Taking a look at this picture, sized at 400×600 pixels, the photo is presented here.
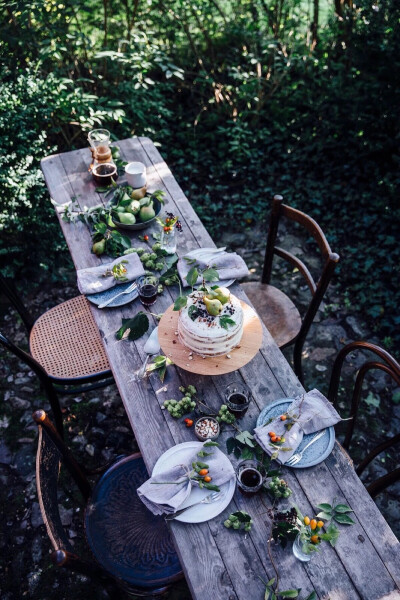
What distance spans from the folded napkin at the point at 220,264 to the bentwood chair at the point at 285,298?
1.51ft

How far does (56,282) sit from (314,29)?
12.5 ft

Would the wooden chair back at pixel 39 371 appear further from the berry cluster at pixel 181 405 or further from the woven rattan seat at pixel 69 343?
the berry cluster at pixel 181 405

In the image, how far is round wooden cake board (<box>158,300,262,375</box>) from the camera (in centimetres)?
207

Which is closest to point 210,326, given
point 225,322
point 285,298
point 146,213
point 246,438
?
point 225,322

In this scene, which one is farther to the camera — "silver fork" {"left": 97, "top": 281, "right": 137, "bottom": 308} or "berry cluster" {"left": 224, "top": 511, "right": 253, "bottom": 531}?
"silver fork" {"left": 97, "top": 281, "right": 137, "bottom": 308}

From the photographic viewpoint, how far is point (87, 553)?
2711mm

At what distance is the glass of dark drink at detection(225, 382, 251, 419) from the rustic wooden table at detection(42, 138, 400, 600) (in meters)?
0.05

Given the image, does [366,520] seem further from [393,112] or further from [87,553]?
[393,112]

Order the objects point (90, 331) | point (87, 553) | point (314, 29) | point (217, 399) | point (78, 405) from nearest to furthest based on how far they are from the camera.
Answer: point (217, 399), point (87, 553), point (90, 331), point (78, 405), point (314, 29)

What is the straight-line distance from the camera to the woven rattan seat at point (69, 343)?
2723 mm

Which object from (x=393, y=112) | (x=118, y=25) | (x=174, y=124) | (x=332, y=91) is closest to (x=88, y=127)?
(x=174, y=124)

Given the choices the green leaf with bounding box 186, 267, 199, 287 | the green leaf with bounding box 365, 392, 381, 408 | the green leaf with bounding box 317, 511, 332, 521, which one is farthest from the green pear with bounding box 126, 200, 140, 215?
the green leaf with bounding box 365, 392, 381, 408

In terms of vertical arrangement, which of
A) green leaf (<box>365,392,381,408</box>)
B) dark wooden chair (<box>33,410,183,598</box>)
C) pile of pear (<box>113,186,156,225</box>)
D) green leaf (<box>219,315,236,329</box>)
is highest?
green leaf (<box>219,315,236,329</box>)

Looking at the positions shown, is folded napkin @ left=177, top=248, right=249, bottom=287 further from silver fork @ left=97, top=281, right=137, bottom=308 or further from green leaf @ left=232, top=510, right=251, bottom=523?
green leaf @ left=232, top=510, right=251, bottom=523
